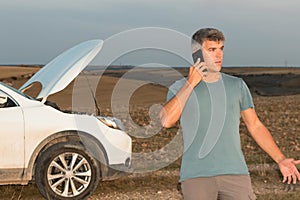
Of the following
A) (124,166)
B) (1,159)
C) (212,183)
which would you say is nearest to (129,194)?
(124,166)

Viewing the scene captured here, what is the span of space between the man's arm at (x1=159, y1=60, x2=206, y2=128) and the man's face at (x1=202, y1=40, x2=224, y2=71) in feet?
0.36

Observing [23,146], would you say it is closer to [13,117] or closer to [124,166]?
[13,117]

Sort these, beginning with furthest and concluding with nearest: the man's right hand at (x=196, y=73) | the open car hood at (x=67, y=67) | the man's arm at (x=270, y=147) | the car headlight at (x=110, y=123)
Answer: the car headlight at (x=110, y=123) → the open car hood at (x=67, y=67) → the man's arm at (x=270, y=147) → the man's right hand at (x=196, y=73)

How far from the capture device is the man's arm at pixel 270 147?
364cm

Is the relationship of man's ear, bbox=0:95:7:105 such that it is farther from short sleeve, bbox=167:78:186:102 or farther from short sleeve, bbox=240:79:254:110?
short sleeve, bbox=240:79:254:110

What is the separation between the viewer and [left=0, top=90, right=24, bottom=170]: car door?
271 inches

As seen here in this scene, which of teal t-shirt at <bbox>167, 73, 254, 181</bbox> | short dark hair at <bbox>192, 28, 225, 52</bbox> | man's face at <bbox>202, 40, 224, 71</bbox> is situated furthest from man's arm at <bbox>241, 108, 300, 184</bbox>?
short dark hair at <bbox>192, 28, 225, 52</bbox>

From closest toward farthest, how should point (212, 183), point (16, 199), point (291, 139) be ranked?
point (212, 183), point (16, 199), point (291, 139)

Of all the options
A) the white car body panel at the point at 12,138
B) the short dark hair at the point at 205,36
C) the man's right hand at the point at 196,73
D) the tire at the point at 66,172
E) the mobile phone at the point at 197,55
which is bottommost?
the tire at the point at 66,172

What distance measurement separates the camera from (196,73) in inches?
134

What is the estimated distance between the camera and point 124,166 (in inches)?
297

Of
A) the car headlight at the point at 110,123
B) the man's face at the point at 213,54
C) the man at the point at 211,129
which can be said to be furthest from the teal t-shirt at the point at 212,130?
the car headlight at the point at 110,123

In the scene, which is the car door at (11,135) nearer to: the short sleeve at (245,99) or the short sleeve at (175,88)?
the short sleeve at (175,88)

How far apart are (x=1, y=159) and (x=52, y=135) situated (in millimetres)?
695
